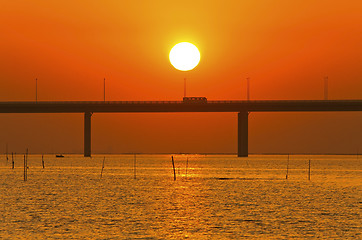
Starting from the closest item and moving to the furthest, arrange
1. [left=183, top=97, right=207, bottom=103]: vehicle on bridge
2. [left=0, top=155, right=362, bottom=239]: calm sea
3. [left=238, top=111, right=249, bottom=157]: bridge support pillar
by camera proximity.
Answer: [left=0, top=155, right=362, bottom=239]: calm sea → [left=238, top=111, right=249, bottom=157]: bridge support pillar → [left=183, top=97, right=207, bottom=103]: vehicle on bridge

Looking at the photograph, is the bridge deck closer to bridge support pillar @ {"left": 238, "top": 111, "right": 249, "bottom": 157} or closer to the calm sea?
bridge support pillar @ {"left": 238, "top": 111, "right": 249, "bottom": 157}

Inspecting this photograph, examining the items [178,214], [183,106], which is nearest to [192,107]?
[183,106]

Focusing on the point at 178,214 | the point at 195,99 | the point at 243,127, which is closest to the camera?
the point at 178,214

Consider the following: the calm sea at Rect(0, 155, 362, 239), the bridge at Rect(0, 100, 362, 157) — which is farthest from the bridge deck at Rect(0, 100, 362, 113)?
the calm sea at Rect(0, 155, 362, 239)

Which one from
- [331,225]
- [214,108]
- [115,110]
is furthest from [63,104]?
[331,225]

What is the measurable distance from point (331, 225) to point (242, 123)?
128 meters

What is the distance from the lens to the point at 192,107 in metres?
166

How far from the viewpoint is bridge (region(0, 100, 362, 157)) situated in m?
163

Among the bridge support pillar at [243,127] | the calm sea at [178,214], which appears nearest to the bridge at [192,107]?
the bridge support pillar at [243,127]

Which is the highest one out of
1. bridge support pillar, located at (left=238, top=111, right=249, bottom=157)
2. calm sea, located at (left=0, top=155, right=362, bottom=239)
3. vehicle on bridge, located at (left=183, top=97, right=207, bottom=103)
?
vehicle on bridge, located at (left=183, top=97, right=207, bottom=103)

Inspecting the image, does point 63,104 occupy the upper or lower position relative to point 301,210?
upper

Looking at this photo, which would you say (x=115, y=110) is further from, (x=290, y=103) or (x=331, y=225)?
(x=331, y=225)

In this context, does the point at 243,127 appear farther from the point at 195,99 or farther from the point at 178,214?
the point at 178,214

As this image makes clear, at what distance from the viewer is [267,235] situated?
98.9 feet
